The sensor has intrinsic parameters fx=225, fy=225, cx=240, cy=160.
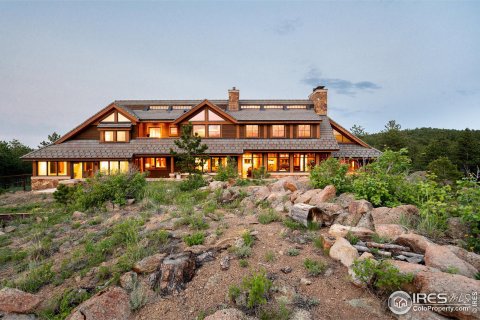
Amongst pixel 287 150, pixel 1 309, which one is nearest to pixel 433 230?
pixel 1 309

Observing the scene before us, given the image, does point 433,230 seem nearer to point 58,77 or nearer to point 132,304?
point 132,304

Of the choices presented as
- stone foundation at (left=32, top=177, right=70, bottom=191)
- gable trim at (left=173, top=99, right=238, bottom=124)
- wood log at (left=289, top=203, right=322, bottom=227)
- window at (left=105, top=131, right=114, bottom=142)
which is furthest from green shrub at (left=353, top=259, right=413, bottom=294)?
stone foundation at (left=32, top=177, right=70, bottom=191)

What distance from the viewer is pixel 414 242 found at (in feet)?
14.9

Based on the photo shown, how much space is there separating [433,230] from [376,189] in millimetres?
1904

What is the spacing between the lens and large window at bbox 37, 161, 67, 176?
21.8 m

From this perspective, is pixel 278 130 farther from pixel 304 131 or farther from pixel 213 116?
pixel 213 116

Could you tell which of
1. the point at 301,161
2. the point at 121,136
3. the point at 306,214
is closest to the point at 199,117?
the point at 121,136

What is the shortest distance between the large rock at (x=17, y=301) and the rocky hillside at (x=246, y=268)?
0.05 feet

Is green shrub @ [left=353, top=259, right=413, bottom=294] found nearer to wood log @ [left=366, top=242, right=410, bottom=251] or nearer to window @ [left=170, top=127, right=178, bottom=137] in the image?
wood log @ [left=366, top=242, right=410, bottom=251]

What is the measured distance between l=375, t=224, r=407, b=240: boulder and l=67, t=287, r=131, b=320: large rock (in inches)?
212

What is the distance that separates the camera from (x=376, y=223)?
573cm

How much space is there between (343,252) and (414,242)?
1471 mm

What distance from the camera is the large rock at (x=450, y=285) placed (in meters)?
2.90

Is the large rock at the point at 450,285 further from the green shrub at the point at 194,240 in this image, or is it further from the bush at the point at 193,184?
the bush at the point at 193,184
